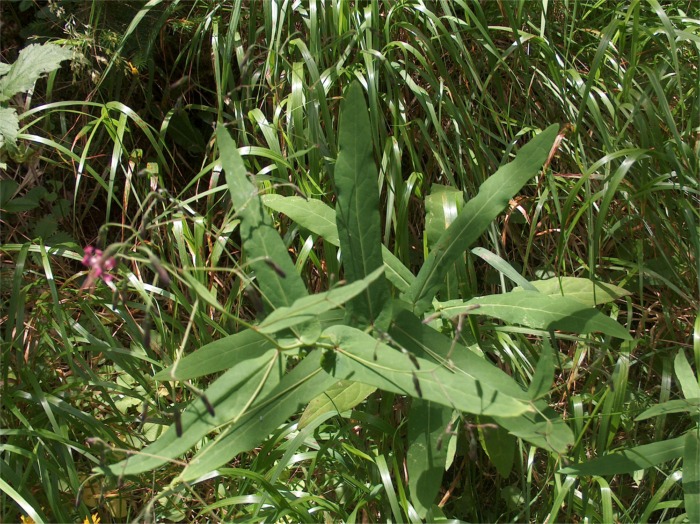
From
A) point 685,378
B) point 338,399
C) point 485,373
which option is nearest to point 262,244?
point 338,399

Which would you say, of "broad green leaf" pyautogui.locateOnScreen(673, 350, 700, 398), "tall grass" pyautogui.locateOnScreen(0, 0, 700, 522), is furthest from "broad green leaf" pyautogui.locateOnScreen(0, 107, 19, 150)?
"broad green leaf" pyautogui.locateOnScreen(673, 350, 700, 398)

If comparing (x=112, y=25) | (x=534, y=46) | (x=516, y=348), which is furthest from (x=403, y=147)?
(x=112, y=25)

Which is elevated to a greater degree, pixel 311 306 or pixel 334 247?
pixel 311 306

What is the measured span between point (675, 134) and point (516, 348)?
Result: 0.72m

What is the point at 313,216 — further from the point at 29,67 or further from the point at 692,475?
the point at 692,475

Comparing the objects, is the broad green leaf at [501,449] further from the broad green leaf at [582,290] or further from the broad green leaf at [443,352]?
the broad green leaf at [582,290]

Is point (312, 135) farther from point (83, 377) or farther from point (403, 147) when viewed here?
point (83, 377)

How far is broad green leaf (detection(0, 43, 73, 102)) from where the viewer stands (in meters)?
1.92

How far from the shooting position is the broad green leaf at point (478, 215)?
1566mm

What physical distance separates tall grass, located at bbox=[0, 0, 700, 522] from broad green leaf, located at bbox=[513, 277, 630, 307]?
0.21ft

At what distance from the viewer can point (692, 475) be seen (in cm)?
155

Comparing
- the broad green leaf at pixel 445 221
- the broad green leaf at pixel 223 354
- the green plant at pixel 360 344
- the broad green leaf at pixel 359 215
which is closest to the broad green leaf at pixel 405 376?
the green plant at pixel 360 344

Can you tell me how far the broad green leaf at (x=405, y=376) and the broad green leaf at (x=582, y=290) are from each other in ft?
1.92

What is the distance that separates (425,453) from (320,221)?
2.04ft
